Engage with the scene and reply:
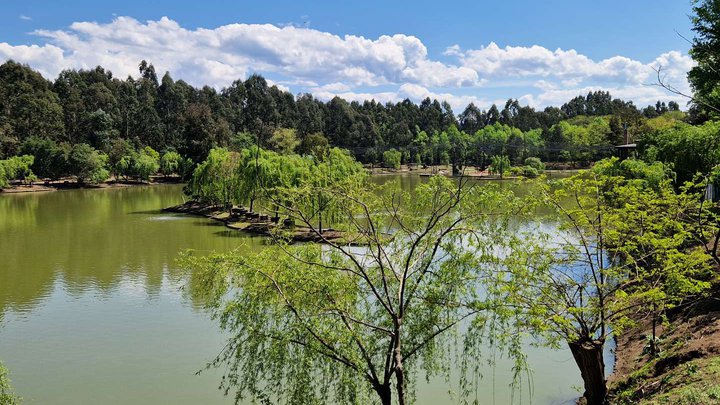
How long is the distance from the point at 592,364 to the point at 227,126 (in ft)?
241

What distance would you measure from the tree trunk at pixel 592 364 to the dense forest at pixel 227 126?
4116 centimetres

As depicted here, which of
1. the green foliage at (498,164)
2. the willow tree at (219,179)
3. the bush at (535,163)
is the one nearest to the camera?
the willow tree at (219,179)

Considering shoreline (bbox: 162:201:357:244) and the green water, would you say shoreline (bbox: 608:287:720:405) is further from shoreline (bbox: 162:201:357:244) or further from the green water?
shoreline (bbox: 162:201:357:244)

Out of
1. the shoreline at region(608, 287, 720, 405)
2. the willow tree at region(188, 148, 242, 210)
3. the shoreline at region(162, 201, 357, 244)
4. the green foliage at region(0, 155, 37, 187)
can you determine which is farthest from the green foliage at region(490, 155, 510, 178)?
the shoreline at region(608, 287, 720, 405)

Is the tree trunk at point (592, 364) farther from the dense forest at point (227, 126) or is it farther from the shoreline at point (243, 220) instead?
the dense forest at point (227, 126)

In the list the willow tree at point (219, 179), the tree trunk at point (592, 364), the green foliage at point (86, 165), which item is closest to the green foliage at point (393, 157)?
the green foliage at point (86, 165)

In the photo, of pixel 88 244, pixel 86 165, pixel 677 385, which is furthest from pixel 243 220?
pixel 86 165

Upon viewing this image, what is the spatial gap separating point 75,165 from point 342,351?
67114 mm

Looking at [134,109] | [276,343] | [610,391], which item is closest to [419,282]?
[276,343]

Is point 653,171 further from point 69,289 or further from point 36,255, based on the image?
point 36,255

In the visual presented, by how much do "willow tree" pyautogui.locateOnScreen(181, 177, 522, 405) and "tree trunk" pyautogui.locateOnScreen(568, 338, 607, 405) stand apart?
2361mm

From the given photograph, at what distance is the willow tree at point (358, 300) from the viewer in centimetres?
845

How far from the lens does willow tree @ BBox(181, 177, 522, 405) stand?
27.7 ft

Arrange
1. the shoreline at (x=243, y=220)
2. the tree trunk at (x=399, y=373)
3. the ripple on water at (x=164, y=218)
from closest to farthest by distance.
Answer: the tree trunk at (x=399, y=373) < the shoreline at (x=243, y=220) < the ripple on water at (x=164, y=218)
